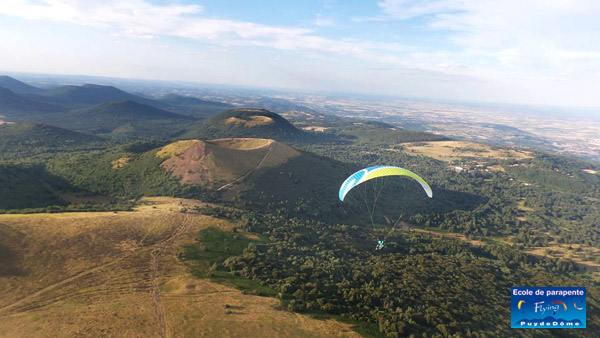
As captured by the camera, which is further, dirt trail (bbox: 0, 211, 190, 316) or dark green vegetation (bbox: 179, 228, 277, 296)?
dark green vegetation (bbox: 179, 228, 277, 296)

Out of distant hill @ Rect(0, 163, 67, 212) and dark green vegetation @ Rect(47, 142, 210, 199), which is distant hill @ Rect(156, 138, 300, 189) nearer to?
dark green vegetation @ Rect(47, 142, 210, 199)

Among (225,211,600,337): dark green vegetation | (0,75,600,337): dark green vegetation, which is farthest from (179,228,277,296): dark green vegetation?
(225,211,600,337): dark green vegetation

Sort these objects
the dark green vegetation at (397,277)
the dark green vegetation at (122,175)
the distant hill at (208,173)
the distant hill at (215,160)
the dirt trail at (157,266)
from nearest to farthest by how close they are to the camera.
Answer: the dirt trail at (157,266), the dark green vegetation at (397,277), the dark green vegetation at (122,175), the distant hill at (208,173), the distant hill at (215,160)

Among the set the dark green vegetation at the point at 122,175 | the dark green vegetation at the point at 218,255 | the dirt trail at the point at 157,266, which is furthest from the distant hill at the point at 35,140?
the dark green vegetation at the point at 218,255

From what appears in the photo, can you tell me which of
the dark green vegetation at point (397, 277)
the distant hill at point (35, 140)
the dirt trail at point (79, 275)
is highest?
the distant hill at point (35, 140)

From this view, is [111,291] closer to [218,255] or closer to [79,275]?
[79,275]

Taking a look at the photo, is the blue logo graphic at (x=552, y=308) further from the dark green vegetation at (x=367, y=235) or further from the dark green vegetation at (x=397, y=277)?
the dark green vegetation at (x=397, y=277)

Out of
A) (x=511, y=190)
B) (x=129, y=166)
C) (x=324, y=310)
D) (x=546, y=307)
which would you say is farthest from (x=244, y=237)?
(x=511, y=190)
